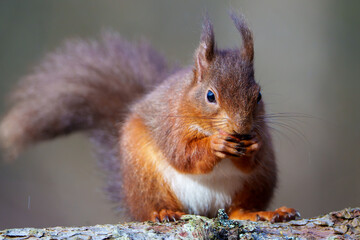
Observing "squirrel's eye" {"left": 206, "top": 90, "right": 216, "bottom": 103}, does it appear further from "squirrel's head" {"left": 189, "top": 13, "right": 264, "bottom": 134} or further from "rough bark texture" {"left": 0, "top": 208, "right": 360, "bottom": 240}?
"rough bark texture" {"left": 0, "top": 208, "right": 360, "bottom": 240}

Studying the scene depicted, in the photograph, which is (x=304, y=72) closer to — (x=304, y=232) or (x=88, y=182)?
(x=88, y=182)

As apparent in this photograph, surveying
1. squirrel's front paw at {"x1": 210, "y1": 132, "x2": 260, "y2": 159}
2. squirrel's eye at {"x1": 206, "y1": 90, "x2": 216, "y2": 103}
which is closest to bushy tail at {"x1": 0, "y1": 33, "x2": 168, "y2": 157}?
squirrel's eye at {"x1": 206, "y1": 90, "x2": 216, "y2": 103}

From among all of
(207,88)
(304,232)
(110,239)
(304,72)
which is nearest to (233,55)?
(207,88)

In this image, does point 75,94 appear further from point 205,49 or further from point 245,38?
point 245,38

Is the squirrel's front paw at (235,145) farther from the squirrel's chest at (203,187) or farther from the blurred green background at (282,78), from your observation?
the blurred green background at (282,78)

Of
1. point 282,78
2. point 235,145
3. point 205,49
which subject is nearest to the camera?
point 235,145

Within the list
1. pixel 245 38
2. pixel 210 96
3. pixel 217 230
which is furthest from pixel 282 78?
pixel 217 230

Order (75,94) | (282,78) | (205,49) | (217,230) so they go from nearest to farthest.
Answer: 1. (217,230)
2. (205,49)
3. (75,94)
4. (282,78)

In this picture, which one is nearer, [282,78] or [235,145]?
[235,145]
